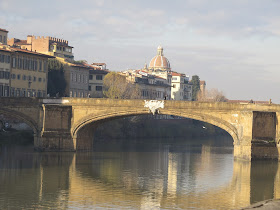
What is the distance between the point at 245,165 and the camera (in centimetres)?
6397

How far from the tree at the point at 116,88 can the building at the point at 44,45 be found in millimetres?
8214

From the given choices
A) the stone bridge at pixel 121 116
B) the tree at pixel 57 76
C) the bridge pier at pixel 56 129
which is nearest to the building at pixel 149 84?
the tree at pixel 57 76

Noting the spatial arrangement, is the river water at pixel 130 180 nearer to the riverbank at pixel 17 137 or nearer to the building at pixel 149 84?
the riverbank at pixel 17 137

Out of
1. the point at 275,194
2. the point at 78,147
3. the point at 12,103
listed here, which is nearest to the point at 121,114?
the point at 78,147

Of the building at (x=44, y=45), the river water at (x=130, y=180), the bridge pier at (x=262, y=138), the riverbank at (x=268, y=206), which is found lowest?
the river water at (x=130, y=180)

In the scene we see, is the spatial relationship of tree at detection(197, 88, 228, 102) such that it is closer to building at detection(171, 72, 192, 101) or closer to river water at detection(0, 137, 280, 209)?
building at detection(171, 72, 192, 101)

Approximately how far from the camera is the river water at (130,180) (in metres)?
43.3

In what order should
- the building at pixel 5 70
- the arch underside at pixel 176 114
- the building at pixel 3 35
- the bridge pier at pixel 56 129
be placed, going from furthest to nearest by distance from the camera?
the building at pixel 3 35, the building at pixel 5 70, the bridge pier at pixel 56 129, the arch underside at pixel 176 114

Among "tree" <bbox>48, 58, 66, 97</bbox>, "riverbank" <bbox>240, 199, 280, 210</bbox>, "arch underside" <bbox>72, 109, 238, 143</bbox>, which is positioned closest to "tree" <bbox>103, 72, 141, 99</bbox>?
"tree" <bbox>48, 58, 66, 97</bbox>

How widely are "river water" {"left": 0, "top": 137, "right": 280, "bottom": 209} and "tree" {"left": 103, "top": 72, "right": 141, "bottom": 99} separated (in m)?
37.7

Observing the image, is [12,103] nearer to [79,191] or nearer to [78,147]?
[78,147]

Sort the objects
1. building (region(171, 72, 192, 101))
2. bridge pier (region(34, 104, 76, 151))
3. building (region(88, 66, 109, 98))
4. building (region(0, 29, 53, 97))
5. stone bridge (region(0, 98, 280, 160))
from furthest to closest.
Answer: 1. building (region(171, 72, 192, 101))
2. building (region(88, 66, 109, 98))
3. building (region(0, 29, 53, 97))
4. bridge pier (region(34, 104, 76, 151))
5. stone bridge (region(0, 98, 280, 160))

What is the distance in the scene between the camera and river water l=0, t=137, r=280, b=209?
4334 centimetres

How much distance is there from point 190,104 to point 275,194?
71.0 ft
